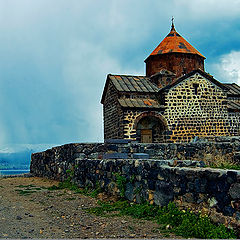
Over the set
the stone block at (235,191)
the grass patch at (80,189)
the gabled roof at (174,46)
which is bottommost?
the grass patch at (80,189)

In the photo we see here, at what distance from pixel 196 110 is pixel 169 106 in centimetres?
192

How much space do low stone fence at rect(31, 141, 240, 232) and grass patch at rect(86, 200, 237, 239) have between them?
0.40 ft

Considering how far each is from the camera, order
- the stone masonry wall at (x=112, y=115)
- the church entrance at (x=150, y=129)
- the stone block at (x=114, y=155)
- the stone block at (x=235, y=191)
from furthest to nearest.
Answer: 1. the church entrance at (x=150, y=129)
2. the stone masonry wall at (x=112, y=115)
3. the stone block at (x=114, y=155)
4. the stone block at (x=235, y=191)

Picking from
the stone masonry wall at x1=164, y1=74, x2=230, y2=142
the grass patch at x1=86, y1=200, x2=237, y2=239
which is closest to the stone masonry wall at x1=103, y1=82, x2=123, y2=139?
the stone masonry wall at x1=164, y1=74, x2=230, y2=142

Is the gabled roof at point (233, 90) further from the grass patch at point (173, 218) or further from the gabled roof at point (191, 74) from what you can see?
the grass patch at point (173, 218)

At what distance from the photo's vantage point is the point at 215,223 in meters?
4.28

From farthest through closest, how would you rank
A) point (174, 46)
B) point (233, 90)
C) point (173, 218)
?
point (233, 90)
point (174, 46)
point (173, 218)

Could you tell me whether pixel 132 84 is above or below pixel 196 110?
above

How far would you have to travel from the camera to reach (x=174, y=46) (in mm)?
23344

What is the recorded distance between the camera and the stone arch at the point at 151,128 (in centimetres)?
1969

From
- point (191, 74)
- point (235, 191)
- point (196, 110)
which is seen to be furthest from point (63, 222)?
point (191, 74)

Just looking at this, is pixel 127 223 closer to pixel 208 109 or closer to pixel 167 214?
pixel 167 214

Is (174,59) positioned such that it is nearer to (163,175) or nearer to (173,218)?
(163,175)

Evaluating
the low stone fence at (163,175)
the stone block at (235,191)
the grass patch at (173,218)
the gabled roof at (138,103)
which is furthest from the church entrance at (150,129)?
the stone block at (235,191)
